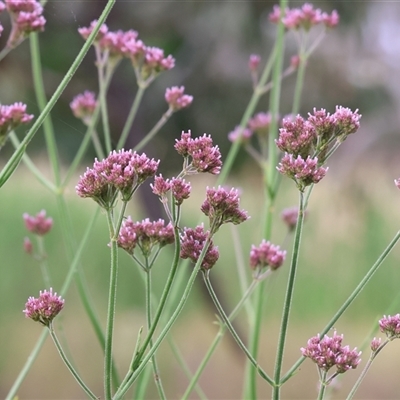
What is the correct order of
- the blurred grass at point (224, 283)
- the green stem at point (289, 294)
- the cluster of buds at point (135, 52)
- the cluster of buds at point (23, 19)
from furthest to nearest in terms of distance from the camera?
the blurred grass at point (224, 283) → the cluster of buds at point (135, 52) → the cluster of buds at point (23, 19) → the green stem at point (289, 294)

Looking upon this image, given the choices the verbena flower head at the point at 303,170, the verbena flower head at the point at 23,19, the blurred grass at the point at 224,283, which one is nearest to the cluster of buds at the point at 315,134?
the verbena flower head at the point at 303,170

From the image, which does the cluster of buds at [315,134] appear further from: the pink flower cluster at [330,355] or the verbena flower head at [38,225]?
the verbena flower head at [38,225]

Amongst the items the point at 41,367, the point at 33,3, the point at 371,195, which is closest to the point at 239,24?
the point at 371,195

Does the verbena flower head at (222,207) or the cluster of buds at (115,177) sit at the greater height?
the verbena flower head at (222,207)

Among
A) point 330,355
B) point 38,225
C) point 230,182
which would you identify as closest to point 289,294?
point 330,355

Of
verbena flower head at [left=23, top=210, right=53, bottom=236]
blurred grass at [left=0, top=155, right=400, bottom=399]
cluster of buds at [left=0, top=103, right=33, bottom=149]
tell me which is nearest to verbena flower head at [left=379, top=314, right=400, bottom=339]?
cluster of buds at [left=0, top=103, right=33, bottom=149]
